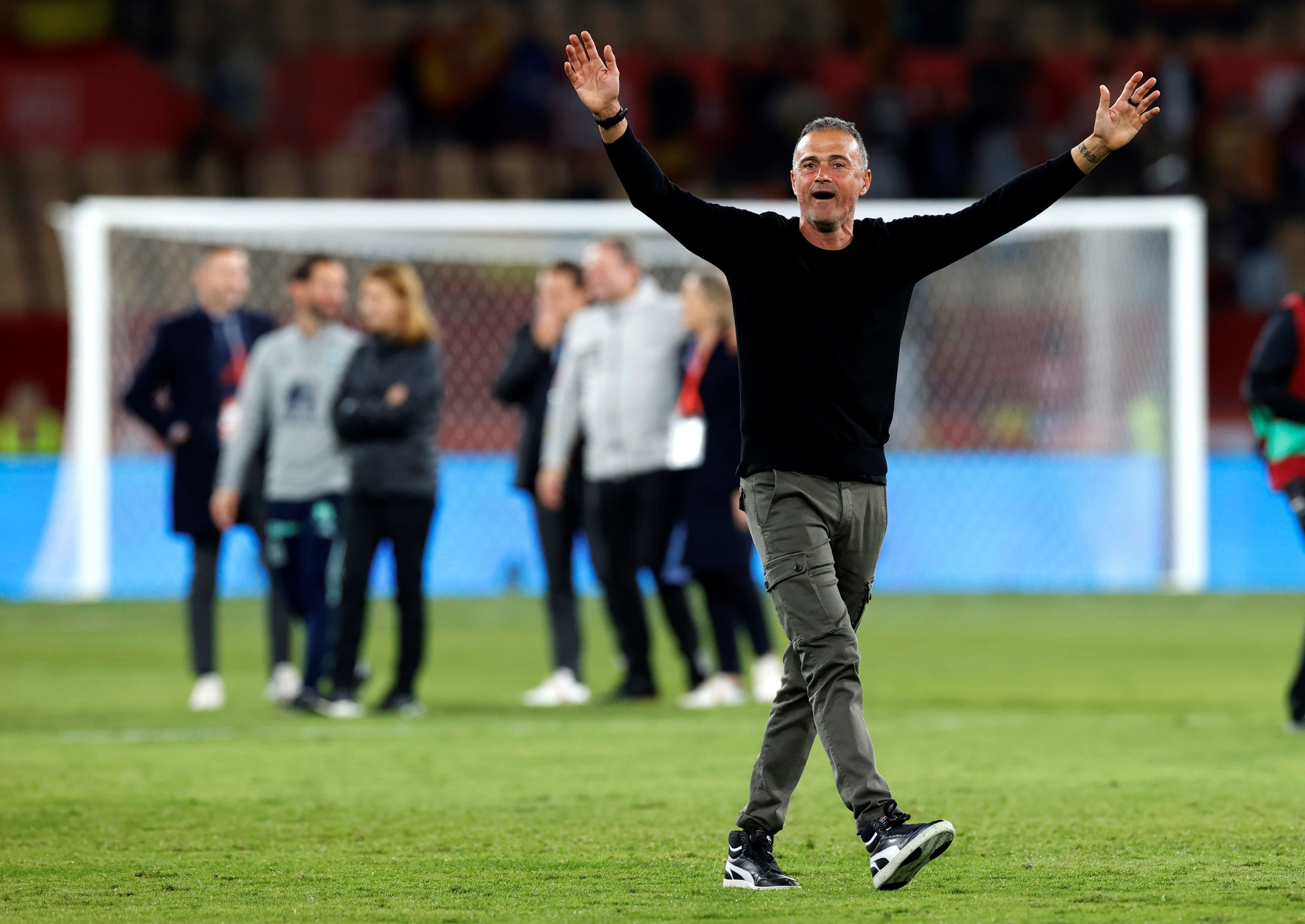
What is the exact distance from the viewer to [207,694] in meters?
8.98

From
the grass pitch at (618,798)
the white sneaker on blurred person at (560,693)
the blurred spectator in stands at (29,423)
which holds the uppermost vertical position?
the blurred spectator in stands at (29,423)

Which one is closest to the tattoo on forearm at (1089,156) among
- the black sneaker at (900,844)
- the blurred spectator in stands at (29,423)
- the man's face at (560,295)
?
the black sneaker at (900,844)

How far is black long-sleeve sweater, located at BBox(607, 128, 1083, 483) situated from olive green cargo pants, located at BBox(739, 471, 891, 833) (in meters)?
0.07

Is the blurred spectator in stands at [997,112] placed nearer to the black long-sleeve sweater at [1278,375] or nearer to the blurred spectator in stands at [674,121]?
the blurred spectator in stands at [674,121]

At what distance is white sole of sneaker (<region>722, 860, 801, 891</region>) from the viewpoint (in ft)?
14.7

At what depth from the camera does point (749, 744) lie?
24.5ft

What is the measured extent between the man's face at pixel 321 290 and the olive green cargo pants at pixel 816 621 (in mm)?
4648

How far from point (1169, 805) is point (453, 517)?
33.1 ft

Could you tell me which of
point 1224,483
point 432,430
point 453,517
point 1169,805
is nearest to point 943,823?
point 1169,805

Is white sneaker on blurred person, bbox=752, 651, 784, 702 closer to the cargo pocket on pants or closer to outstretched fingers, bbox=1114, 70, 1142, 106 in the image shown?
the cargo pocket on pants

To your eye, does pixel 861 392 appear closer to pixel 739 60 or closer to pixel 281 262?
pixel 281 262

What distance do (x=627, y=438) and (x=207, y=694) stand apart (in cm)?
226

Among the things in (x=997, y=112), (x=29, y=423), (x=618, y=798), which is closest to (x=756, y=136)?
(x=997, y=112)

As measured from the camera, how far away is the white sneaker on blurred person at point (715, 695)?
8969mm
